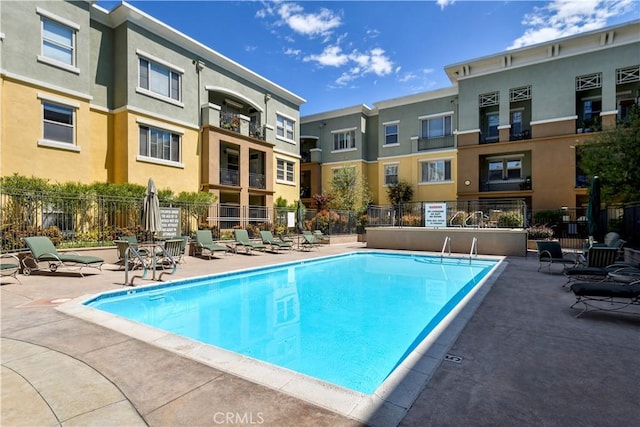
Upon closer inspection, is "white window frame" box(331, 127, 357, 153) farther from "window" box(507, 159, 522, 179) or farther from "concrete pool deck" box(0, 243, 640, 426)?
"concrete pool deck" box(0, 243, 640, 426)

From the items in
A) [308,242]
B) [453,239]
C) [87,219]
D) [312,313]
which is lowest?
[312,313]

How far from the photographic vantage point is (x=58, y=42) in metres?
14.3

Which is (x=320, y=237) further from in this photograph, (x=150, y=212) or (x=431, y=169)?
(x=431, y=169)

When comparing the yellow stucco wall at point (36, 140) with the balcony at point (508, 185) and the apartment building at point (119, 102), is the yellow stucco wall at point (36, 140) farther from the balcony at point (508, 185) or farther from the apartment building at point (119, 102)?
the balcony at point (508, 185)

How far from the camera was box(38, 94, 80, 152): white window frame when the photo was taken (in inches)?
543

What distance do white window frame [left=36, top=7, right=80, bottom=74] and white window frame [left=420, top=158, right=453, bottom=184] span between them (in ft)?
76.4

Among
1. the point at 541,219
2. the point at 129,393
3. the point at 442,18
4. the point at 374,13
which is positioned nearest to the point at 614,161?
the point at 541,219

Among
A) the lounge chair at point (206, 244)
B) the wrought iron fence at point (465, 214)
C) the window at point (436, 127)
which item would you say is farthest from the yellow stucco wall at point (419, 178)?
the lounge chair at point (206, 244)

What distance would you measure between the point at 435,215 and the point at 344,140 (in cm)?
1629

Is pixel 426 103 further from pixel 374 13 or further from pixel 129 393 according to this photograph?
pixel 129 393

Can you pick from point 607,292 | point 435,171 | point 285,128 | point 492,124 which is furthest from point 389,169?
point 607,292

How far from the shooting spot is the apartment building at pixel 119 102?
13312 millimetres

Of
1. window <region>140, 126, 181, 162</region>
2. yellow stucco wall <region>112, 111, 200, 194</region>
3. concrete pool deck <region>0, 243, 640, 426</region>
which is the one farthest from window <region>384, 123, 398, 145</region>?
concrete pool deck <region>0, 243, 640, 426</region>

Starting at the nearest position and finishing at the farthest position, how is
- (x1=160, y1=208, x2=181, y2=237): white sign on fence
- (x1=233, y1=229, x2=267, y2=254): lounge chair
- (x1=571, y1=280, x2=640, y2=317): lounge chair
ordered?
(x1=571, y1=280, x2=640, y2=317): lounge chair < (x1=160, y1=208, x2=181, y2=237): white sign on fence < (x1=233, y1=229, x2=267, y2=254): lounge chair
